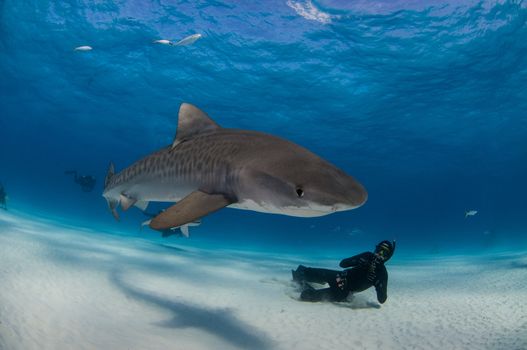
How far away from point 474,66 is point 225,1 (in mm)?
15077

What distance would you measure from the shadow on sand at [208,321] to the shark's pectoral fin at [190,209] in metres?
2.42

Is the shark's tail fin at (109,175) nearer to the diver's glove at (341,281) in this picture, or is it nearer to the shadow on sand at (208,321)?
the shadow on sand at (208,321)

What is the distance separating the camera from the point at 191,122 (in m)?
4.24

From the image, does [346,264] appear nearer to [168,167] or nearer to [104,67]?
[168,167]

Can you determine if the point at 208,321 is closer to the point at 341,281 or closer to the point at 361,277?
the point at 341,281

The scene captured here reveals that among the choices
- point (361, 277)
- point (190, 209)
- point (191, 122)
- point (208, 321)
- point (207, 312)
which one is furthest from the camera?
point (361, 277)

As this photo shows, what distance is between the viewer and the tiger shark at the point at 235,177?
8.77 ft

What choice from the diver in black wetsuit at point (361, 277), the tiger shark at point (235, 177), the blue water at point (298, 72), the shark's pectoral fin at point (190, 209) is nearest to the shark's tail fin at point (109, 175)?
the tiger shark at point (235, 177)

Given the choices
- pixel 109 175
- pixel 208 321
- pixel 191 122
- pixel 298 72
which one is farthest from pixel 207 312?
pixel 298 72

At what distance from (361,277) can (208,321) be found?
9.50 feet

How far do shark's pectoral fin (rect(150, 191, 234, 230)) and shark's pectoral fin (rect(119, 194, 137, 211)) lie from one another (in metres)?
2.27

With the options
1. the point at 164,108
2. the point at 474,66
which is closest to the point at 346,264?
the point at 474,66

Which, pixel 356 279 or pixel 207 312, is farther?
pixel 356 279

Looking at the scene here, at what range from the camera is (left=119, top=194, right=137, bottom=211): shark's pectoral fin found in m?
5.00
